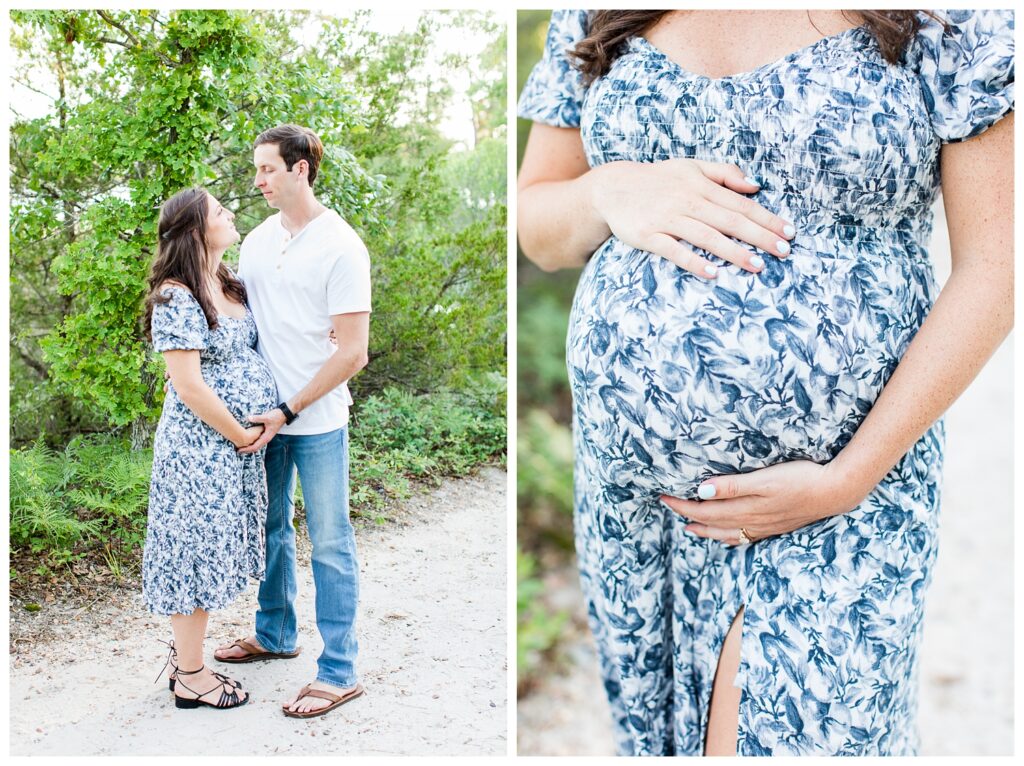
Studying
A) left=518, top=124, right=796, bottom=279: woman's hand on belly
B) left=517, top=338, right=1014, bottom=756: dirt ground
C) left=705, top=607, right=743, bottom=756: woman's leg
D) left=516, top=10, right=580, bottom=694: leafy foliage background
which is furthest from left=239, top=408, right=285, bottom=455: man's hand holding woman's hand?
left=517, top=338, right=1014, bottom=756: dirt ground

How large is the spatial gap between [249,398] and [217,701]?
0.67m

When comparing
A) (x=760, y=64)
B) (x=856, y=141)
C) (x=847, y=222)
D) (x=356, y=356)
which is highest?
(x=760, y=64)

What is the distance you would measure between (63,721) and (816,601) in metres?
1.55

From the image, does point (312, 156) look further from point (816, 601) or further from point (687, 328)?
point (816, 601)

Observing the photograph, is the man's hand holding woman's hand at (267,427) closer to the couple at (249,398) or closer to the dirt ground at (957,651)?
the couple at (249,398)

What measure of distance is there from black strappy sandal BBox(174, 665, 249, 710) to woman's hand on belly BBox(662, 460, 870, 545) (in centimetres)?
112

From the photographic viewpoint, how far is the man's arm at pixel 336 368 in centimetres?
175

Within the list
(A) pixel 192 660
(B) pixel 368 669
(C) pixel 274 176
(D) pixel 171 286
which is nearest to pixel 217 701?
(A) pixel 192 660

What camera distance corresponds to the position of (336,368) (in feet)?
5.75

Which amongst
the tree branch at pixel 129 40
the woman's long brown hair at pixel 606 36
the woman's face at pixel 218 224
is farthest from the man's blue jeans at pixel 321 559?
the woman's long brown hair at pixel 606 36

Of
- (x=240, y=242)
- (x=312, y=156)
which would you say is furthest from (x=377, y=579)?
(x=312, y=156)

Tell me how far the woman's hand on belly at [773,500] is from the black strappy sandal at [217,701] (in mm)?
1119

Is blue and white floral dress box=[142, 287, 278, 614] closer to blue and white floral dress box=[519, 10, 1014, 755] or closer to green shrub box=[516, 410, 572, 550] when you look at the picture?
blue and white floral dress box=[519, 10, 1014, 755]

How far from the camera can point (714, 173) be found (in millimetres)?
1252
